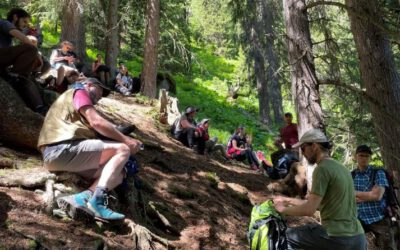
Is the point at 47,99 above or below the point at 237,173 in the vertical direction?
above

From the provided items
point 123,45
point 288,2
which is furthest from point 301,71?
point 123,45

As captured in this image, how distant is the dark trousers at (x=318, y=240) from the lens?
4.05 metres

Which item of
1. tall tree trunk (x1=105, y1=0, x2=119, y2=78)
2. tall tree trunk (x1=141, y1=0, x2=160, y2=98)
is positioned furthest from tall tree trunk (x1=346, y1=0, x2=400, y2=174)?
tall tree trunk (x1=105, y1=0, x2=119, y2=78)

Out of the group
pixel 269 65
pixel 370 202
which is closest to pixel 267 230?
pixel 370 202

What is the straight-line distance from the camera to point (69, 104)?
480 cm

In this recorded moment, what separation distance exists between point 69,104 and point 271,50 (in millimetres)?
17536

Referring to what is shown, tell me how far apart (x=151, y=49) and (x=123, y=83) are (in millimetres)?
1564

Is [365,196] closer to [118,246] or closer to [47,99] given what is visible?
[118,246]

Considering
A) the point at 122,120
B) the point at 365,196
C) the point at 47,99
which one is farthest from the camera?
the point at 122,120

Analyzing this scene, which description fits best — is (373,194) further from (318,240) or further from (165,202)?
(165,202)

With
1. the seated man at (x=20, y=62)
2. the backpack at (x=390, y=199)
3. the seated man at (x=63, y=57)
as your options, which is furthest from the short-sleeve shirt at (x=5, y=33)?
the backpack at (x=390, y=199)

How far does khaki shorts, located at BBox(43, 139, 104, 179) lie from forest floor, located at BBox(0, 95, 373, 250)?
40cm

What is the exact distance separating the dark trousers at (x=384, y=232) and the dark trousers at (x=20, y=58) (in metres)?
5.26

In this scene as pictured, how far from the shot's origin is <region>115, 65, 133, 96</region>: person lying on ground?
573 inches
